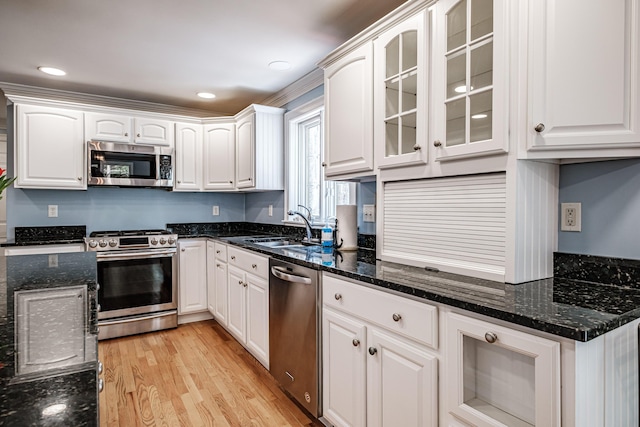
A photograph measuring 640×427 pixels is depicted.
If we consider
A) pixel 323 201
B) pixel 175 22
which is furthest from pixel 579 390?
pixel 175 22

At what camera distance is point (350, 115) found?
2.23m

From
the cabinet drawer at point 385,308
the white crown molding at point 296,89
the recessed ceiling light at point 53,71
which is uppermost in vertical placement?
the recessed ceiling light at point 53,71

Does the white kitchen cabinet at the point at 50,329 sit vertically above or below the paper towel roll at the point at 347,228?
below

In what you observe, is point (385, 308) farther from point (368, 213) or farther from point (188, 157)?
point (188, 157)

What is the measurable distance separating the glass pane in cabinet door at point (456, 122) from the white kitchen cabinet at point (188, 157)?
10.1 ft

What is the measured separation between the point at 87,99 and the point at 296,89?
223cm

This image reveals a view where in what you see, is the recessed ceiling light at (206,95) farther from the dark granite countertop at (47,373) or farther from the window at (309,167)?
the dark granite countertop at (47,373)

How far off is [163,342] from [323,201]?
1905 mm

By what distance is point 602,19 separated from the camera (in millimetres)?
1242

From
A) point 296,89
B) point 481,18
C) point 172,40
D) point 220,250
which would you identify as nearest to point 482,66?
point 481,18

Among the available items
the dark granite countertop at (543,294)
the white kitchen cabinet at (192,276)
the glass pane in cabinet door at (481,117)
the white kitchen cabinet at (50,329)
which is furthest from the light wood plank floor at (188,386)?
the glass pane in cabinet door at (481,117)

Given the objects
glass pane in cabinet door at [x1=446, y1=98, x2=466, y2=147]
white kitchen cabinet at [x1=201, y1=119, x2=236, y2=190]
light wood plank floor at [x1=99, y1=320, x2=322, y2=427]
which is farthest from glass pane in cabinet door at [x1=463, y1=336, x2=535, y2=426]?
white kitchen cabinet at [x1=201, y1=119, x2=236, y2=190]

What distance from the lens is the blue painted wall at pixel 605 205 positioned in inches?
53.2

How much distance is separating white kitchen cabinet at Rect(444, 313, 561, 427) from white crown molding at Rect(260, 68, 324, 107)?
8.08ft
